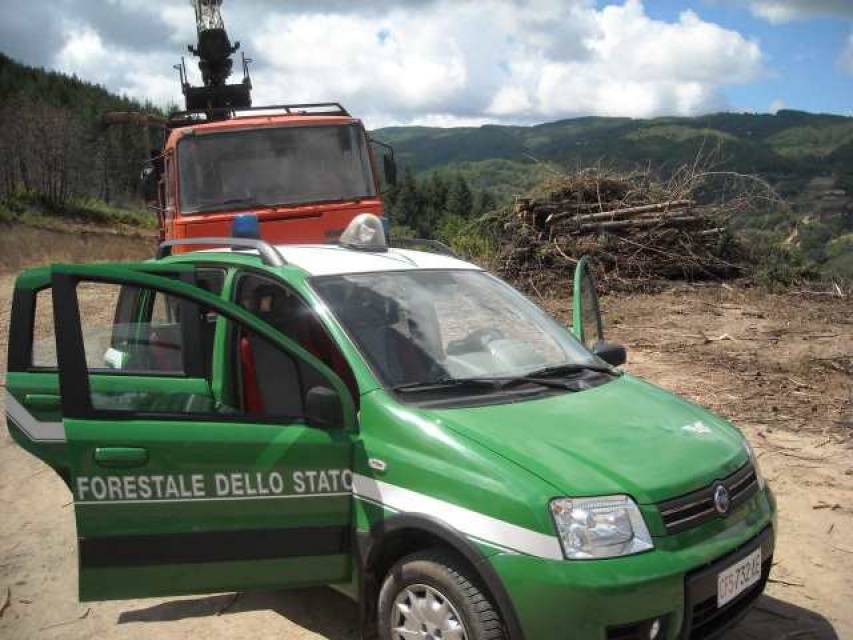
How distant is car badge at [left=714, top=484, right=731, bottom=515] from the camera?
276cm

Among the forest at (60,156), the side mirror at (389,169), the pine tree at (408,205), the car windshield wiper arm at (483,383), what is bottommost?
the car windshield wiper arm at (483,383)

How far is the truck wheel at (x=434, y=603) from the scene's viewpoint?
2.52 metres

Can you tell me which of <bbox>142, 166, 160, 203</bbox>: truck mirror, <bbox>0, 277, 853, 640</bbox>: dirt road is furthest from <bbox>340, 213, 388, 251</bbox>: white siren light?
<bbox>142, 166, 160, 203</bbox>: truck mirror

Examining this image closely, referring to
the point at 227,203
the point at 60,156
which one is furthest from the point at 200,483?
the point at 60,156

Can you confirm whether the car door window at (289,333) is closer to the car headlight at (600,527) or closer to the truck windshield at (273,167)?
the car headlight at (600,527)

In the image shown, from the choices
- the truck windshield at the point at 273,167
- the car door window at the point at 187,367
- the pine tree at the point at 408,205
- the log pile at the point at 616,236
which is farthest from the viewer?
the pine tree at the point at 408,205

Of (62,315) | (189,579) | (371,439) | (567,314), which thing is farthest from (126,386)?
(567,314)

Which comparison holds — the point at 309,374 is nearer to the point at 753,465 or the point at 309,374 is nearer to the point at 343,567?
the point at 343,567

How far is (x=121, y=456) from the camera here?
2859mm

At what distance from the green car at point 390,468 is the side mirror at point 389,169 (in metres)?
5.84

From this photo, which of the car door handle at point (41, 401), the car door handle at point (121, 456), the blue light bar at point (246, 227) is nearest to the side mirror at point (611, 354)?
the car door handle at point (121, 456)

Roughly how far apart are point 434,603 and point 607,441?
850mm

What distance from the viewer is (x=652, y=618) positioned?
2.45 meters

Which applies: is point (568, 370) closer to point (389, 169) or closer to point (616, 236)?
point (389, 169)
